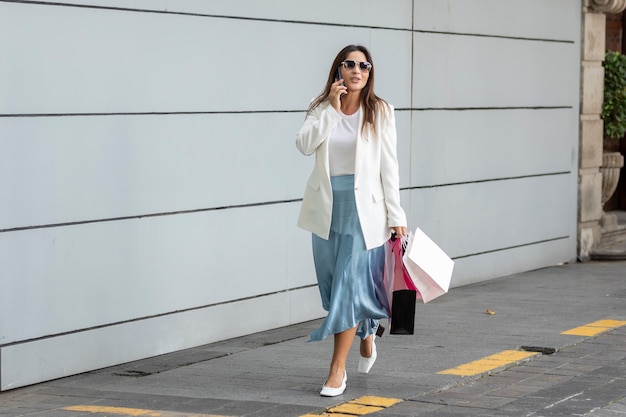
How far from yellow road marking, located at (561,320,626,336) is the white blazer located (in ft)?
8.34

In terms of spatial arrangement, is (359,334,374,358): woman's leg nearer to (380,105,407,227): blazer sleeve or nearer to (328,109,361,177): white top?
(380,105,407,227): blazer sleeve

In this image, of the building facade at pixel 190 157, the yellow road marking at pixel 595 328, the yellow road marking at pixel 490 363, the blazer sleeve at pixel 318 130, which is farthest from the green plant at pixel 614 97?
the blazer sleeve at pixel 318 130

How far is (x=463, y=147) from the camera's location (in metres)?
12.2

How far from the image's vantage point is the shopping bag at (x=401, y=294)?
7.42m

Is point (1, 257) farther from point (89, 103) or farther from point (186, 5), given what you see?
point (186, 5)

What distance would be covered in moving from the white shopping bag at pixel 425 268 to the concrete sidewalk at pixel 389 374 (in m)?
0.55

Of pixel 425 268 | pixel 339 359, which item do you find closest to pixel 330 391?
pixel 339 359

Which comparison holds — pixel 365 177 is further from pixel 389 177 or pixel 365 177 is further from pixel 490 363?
pixel 490 363

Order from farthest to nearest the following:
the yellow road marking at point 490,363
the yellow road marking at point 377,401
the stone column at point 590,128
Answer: the stone column at point 590,128 → the yellow road marking at point 490,363 → the yellow road marking at point 377,401

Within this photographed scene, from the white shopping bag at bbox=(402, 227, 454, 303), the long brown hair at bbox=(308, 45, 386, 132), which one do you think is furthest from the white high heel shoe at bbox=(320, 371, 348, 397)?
the long brown hair at bbox=(308, 45, 386, 132)

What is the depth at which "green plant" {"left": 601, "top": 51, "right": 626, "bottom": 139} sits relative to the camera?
15141 mm

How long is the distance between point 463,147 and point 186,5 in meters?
4.10

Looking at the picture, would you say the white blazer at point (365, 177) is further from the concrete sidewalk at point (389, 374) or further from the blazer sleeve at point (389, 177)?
the concrete sidewalk at point (389, 374)

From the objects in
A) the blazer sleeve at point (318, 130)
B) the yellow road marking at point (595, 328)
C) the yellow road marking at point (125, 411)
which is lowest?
the yellow road marking at point (125, 411)
